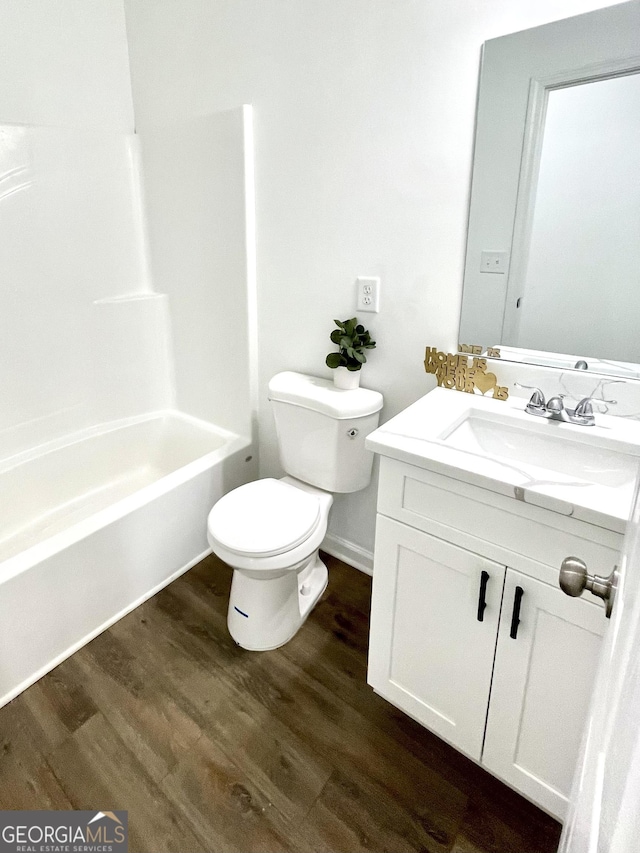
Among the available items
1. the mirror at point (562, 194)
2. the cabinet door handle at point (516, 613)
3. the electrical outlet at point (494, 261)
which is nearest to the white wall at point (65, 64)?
the mirror at point (562, 194)

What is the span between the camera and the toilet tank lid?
1665mm

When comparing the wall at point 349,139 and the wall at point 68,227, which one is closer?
the wall at point 349,139

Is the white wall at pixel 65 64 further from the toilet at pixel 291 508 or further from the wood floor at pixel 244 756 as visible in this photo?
the wood floor at pixel 244 756

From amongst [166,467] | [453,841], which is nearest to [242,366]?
[166,467]

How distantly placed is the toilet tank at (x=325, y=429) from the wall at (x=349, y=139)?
13 cm

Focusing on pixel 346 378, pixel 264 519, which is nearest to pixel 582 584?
pixel 264 519

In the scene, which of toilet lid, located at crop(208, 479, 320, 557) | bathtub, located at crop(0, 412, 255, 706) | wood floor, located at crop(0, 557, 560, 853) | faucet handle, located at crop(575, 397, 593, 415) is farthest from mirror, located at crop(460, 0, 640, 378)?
bathtub, located at crop(0, 412, 255, 706)

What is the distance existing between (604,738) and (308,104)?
1841mm

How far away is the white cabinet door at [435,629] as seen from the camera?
116cm

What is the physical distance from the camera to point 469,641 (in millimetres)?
1189

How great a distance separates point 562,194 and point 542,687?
47.4 inches

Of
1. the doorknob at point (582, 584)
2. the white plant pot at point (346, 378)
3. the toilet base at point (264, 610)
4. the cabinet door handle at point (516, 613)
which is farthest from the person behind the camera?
the white plant pot at point (346, 378)

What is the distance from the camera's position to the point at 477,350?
1.52 metres

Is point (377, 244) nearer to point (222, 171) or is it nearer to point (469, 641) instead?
point (222, 171)
